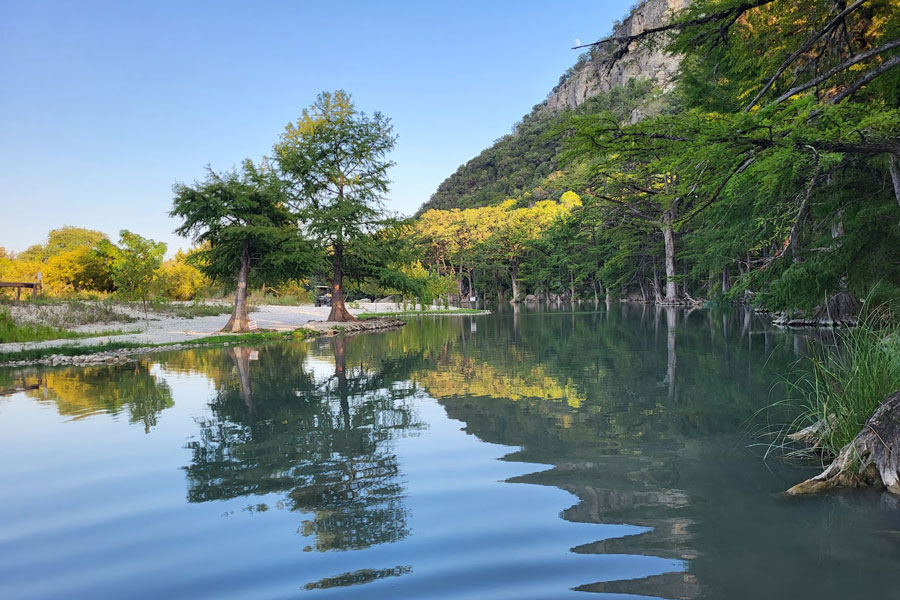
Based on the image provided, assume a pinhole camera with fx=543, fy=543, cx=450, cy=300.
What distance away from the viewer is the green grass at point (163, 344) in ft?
46.8

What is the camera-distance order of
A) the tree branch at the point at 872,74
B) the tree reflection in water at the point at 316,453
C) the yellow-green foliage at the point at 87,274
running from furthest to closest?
the yellow-green foliage at the point at 87,274
the tree branch at the point at 872,74
the tree reflection in water at the point at 316,453

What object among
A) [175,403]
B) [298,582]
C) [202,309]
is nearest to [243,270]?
[202,309]

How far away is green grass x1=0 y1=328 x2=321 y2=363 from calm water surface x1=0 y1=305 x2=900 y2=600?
21.9 feet

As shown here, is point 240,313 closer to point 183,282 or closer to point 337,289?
point 337,289

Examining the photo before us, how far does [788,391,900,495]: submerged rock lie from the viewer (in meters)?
3.89

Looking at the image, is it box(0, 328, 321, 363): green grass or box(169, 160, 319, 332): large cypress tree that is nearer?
box(0, 328, 321, 363): green grass

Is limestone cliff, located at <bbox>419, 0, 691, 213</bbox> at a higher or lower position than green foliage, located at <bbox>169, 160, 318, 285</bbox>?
higher

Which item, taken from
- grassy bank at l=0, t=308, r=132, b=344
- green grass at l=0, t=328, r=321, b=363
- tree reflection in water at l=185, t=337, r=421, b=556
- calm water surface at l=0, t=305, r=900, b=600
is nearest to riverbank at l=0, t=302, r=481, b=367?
green grass at l=0, t=328, r=321, b=363

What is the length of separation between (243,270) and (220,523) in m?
21.4

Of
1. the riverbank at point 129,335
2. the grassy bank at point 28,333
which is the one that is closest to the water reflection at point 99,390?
the riverbank at point 129,335

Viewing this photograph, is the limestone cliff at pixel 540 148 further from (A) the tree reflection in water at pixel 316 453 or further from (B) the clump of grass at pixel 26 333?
(A) the tree reflection in water at pixel 316 453

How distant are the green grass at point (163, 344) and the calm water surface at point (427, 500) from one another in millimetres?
6680

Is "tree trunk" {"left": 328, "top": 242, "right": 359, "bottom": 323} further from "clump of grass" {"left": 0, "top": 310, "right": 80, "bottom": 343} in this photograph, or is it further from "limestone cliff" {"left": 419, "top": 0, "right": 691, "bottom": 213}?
"limestone cliff" {"left": 419, "top": 0, "right": 691, "bottom": 213}

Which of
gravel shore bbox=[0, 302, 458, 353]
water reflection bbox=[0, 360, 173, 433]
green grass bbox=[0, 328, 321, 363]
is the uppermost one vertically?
gravel shore bbox=[0, 302, 458, 353]
